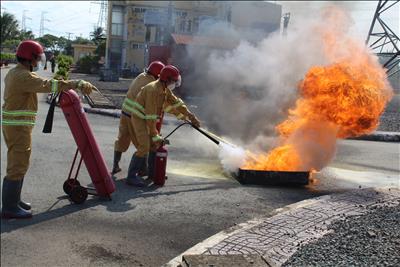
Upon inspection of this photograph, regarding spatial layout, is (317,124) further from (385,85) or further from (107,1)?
(107,1)

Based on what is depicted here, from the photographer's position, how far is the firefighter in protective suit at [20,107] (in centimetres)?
472

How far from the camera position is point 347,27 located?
8.13 m

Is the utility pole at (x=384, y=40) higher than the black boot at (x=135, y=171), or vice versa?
the utility pole at (x=384, y=40)

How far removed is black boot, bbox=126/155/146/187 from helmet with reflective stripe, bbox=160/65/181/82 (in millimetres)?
1217

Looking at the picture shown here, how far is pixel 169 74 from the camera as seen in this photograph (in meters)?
6.16

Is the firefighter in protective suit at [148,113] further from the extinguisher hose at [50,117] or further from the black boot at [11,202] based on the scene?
the black boot at [11,202]

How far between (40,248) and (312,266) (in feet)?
8.31

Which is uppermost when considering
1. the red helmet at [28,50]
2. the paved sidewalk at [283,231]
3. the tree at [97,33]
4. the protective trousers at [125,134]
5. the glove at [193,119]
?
the tree at [97,33]

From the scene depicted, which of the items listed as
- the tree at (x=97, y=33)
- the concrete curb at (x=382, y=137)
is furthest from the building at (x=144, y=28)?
the concrete curb at (x=382, y=137)

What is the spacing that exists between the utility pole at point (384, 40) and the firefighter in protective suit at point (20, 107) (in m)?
4.06

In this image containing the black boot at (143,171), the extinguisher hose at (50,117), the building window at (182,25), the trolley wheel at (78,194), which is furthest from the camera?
the building window at (182,25)

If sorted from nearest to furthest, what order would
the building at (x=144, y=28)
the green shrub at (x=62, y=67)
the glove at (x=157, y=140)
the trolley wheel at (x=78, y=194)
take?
the green shrub at (x=62, y=67) → the trolley wheel at (x=78, y=194) → the glove at (x=157, y=140) → the building at (x=144, y=28)

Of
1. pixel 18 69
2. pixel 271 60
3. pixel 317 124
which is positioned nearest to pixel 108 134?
pixel 271 60

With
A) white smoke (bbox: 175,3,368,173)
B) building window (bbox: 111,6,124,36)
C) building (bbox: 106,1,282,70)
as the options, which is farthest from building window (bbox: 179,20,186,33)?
building window (bbox: 111,6,124,36)
